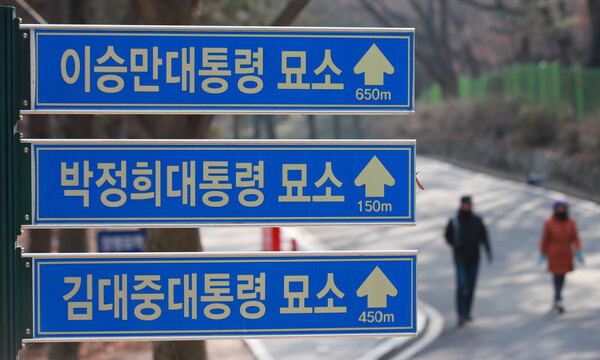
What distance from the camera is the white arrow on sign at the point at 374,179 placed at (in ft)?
14.4

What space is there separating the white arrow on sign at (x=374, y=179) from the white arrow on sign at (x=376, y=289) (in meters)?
0.37

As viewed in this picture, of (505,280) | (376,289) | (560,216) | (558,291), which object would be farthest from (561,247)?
(376,289)

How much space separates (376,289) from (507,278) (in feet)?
41.7

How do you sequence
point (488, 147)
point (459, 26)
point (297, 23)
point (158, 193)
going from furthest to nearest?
point (459, 26) < point (488, 147) < point (297, 23) < point (158, 193)

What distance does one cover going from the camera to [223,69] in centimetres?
437

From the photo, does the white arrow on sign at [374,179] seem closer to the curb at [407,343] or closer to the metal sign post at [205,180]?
the metal sign post at [205,180]

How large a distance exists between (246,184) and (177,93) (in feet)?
1.73

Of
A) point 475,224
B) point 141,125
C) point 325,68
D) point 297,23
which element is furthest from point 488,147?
point 325,68

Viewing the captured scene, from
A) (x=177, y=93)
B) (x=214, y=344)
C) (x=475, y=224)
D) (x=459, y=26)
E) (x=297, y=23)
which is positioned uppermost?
(x=459, y=26)

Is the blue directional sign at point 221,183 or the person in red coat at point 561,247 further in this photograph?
the person in red coat at point 561,247

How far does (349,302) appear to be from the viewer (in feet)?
14.5

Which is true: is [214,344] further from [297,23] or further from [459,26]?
[459,26]

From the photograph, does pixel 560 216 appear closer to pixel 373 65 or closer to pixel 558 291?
pixel 558 291

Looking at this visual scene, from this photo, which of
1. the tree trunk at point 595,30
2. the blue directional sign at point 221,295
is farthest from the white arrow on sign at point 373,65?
the tree trunk at point 595,30
